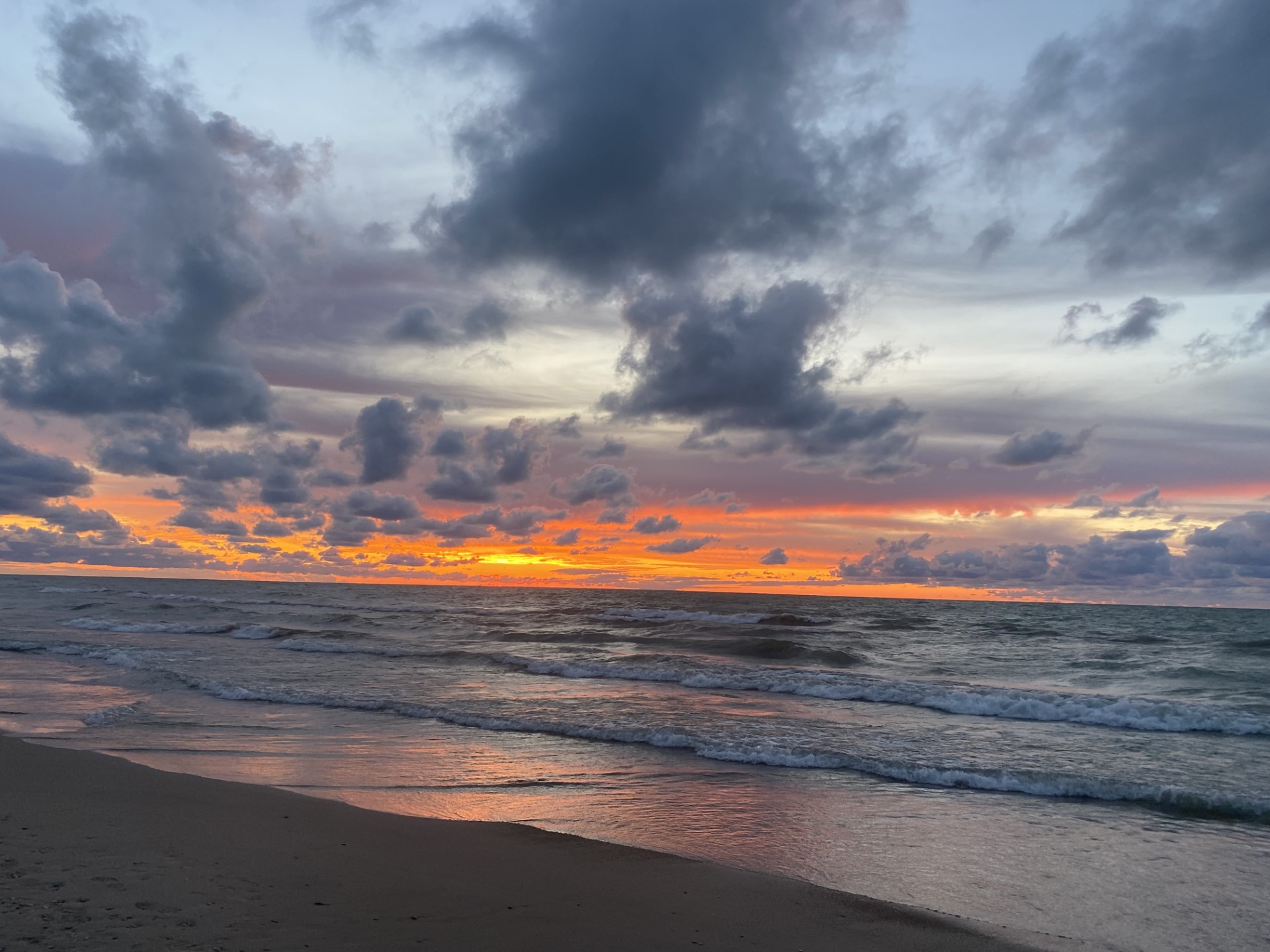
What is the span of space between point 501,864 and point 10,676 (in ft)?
68.7

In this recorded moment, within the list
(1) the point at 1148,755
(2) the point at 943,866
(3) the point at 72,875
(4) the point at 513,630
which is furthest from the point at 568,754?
(4) the point at 513,630

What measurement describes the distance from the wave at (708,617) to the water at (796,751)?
78.2 ft

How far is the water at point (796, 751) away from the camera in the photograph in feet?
27.6

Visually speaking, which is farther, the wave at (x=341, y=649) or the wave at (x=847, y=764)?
the wave at (x=341, y=649)

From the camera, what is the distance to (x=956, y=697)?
70.6 ft

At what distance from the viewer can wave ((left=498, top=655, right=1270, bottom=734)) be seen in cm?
1906

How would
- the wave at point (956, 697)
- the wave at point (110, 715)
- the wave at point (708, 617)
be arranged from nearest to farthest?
1. the wave at point (110, 715)
2. the wave at point (956, 697)
3. the wave at point (708, 617)

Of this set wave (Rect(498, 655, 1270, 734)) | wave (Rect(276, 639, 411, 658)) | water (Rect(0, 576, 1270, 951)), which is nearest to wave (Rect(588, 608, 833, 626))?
water (Rect(0, 576, 1270, 951))

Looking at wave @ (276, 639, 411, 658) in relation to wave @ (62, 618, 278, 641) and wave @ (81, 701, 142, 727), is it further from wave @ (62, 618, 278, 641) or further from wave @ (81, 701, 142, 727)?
wave @ (81, 701, 142, 727)

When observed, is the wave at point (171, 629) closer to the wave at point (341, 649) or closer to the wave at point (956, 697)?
the wave at point (341, 649)

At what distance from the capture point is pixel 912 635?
5028cm

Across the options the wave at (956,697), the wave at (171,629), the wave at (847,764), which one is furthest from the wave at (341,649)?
the wave at (847,764)

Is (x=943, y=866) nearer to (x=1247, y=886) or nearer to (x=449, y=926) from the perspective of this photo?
(x=1247, y=886)

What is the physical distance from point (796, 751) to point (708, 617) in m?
51.3
